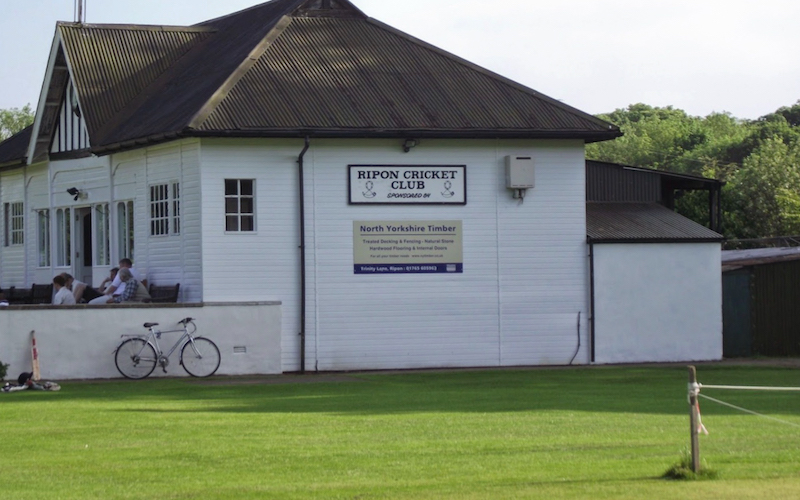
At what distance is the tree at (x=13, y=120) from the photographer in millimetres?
89812

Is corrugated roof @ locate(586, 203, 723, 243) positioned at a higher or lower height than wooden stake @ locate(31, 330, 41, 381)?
higher

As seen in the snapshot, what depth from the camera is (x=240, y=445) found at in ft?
43.7

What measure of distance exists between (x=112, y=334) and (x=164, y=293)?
2.79 metres

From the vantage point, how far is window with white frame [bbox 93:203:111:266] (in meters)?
29.8

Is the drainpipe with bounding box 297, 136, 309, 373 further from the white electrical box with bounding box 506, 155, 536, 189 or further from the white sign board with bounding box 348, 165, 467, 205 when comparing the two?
the white electrical box with bounding box 506, 155, 536, 189

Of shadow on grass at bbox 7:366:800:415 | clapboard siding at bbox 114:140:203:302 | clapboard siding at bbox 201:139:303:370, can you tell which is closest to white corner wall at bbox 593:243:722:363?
shadow on grass at bbox 7:366:800:415

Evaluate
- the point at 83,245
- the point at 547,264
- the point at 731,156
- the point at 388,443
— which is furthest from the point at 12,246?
the point at 731,156

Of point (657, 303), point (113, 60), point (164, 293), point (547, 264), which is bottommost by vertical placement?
point (657, 303)

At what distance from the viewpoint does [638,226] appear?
93.8 ft

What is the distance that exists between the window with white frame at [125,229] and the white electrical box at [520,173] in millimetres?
8454

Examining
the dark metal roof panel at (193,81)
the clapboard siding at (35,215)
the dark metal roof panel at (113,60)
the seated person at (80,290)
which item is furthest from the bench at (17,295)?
the dark metal roof panel at (193,81)

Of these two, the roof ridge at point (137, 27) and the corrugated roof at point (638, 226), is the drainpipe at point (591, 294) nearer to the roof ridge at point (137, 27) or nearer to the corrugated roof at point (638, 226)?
the corrugated roof at point (638, 226)

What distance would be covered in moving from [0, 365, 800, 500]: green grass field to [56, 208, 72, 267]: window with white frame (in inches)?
444

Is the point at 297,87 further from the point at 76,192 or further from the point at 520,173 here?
the point at 76,192
